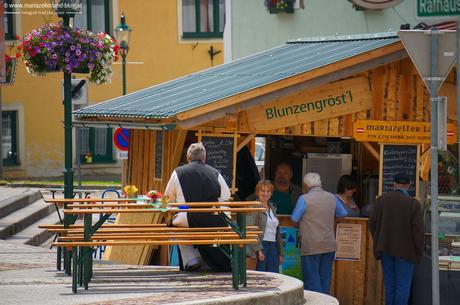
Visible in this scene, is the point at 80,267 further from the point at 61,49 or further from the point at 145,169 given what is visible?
the point at 145,169

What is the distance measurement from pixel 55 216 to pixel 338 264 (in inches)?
334

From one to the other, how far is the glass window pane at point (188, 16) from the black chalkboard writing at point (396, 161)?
82.7ft

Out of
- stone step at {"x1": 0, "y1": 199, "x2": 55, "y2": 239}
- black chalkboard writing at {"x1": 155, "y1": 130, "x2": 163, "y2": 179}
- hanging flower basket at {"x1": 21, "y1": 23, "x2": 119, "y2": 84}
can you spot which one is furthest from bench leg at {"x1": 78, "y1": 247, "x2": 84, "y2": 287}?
stone step at {"x1": 0, "y1": 199, "x2": 55, "y2": 239}

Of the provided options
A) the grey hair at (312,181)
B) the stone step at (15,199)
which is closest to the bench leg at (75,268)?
the grey hair at (312,181)

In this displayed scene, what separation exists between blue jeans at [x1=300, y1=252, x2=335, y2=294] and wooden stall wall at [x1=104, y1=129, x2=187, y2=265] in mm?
1918

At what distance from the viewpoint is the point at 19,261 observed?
1541cm

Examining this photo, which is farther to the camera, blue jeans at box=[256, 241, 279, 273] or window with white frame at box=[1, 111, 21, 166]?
window with white frame at box=[1, 111, 21, 166]

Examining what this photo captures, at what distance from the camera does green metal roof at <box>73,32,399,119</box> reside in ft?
53.0

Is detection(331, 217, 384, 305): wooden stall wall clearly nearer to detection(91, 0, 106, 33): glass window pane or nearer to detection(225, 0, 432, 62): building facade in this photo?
detection(225, 0, 432, 62): building facade

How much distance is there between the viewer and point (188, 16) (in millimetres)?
41594

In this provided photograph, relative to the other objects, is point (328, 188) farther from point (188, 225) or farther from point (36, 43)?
point (188, 225)

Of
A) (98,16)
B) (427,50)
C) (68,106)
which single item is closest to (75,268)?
(427,50)

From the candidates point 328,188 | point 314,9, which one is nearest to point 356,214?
point 328,188

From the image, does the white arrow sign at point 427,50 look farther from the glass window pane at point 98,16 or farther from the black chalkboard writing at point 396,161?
the glass window pane at point 98,16
